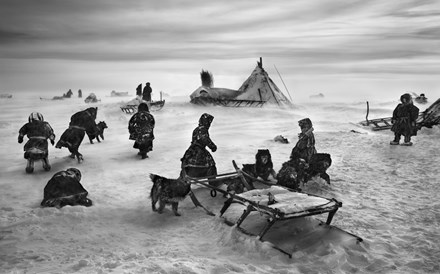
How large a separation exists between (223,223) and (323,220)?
161 centimetres

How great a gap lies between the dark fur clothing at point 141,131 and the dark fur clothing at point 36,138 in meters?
2.25

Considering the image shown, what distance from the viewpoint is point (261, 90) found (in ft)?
80.5

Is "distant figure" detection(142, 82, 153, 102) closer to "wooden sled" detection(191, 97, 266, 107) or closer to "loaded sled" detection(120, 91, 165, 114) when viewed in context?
"loaded sled" detection(120, 91, 165, 114)

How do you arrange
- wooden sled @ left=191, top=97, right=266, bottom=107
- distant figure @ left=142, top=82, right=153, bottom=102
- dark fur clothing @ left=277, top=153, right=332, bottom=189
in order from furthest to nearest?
wooden sled @ left=191, top=97, right=266, bottom=107, distant figure @ left=142, top=82, right=153, bottom=102, dark fur clothing @ left=277, top=153, right=332, bottom=189

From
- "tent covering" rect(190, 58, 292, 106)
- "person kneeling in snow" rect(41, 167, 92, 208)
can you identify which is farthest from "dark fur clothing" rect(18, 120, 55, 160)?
"tent covering" rect(190, 58, 292, 106)

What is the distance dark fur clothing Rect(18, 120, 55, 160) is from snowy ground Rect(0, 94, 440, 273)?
1.56 feet

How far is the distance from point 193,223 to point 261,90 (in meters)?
19.5

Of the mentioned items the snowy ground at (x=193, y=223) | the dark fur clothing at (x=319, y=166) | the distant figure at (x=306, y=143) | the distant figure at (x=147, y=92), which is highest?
the distant figure at (x=147, y=92)

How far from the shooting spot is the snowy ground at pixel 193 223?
4371 mm

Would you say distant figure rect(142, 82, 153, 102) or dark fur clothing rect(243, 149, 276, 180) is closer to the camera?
dark fur clothing rect(243, 149, 276, 180)

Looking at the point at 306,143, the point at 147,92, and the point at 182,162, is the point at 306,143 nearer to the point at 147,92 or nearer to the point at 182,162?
the point at 182,162

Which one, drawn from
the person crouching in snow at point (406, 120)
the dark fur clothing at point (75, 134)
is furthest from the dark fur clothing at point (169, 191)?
the person crouching in snow at point (406, 120)

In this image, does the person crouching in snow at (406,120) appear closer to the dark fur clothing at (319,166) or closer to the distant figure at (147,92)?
the dark fur clothing at (319,166)

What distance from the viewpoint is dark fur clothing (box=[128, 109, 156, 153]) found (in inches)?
404
